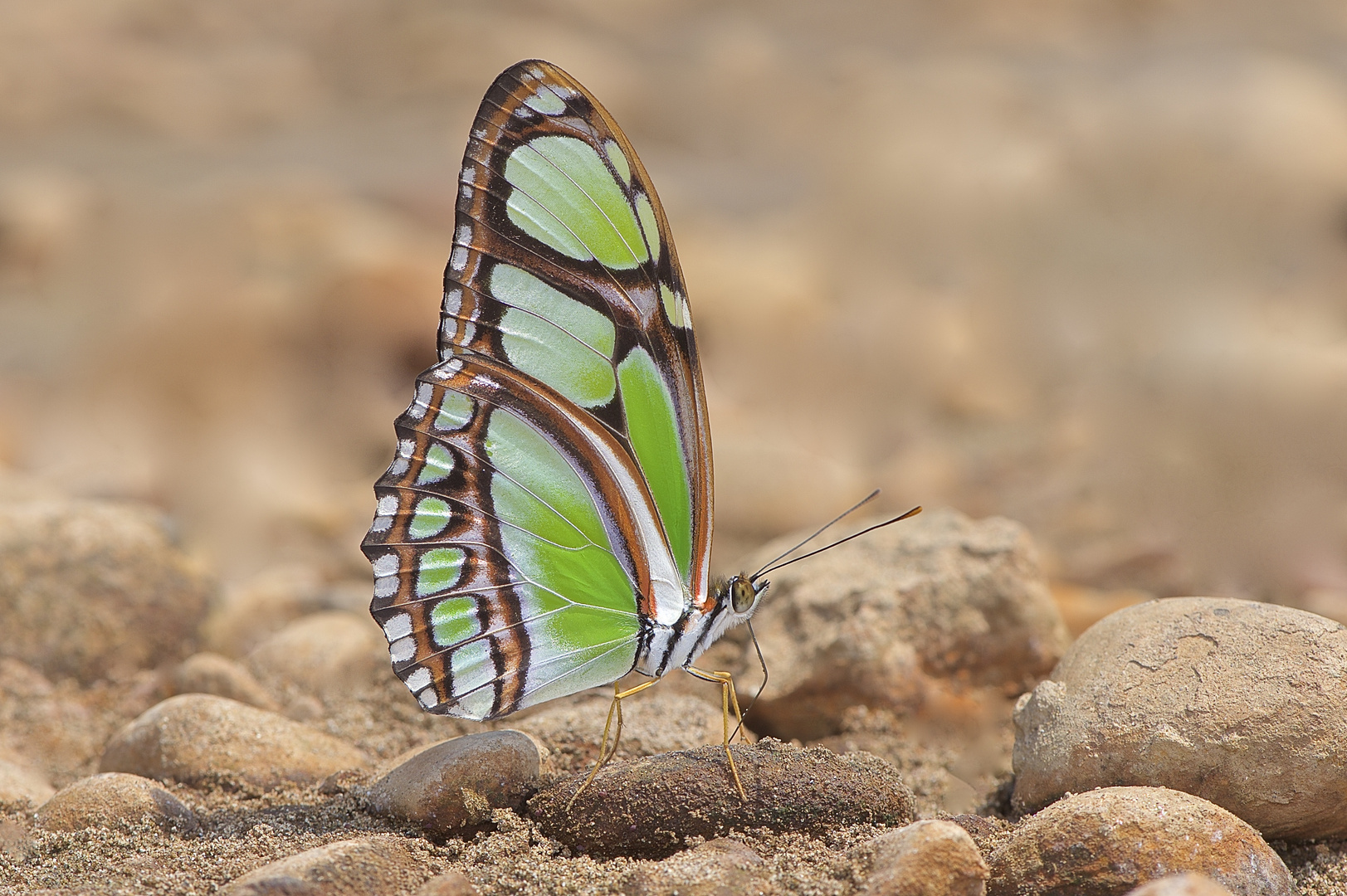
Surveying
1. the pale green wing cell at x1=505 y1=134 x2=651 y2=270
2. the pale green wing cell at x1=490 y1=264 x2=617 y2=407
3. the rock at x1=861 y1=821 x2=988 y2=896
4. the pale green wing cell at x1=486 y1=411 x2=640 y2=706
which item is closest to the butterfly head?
the pale green wing cell at x1=486 y1=411 x2=640 y2=706

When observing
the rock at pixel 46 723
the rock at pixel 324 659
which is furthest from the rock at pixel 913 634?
the rock at pixel 46 723

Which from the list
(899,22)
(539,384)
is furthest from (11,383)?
(899,22)

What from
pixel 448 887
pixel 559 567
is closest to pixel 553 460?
pixel 559 567

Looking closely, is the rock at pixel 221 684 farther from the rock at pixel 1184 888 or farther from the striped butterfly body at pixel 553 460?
the rock at pixel 1184 888

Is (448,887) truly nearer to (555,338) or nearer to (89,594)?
(555,338)

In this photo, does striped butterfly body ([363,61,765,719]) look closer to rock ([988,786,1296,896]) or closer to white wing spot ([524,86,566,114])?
white wing spot ([524,86,566,114])

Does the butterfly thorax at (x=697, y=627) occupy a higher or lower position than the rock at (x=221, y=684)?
higher
